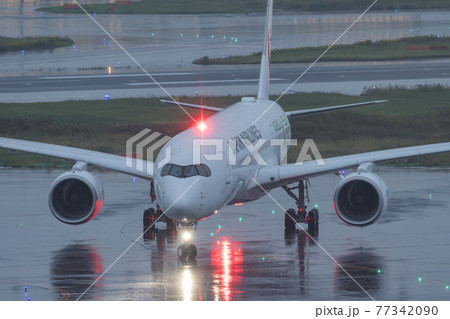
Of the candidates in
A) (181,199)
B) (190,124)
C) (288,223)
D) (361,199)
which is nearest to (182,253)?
(181,199)

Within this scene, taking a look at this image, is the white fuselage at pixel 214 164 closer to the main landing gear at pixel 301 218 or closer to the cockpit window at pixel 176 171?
the cockpit window at pixel 176 171

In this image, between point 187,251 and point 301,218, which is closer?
point 187,251

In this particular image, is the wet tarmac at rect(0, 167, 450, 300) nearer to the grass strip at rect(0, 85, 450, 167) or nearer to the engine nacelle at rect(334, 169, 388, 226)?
the engine nacelle at rect(334, 169, 388, 226)

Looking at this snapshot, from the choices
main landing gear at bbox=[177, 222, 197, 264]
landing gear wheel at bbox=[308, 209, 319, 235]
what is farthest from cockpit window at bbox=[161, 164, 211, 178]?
landing gear wheel at bbox=[308, 209, 319, 235]

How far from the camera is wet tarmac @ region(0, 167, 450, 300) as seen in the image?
85.0 ft

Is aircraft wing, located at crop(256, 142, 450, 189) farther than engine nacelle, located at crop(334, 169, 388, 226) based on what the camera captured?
Yes


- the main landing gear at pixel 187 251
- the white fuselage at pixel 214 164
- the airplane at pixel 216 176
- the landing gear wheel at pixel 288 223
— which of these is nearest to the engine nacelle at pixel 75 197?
the airplane at pixel 216 176

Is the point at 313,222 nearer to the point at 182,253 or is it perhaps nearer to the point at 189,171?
Result: the point at 182,253

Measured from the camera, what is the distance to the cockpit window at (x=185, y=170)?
2856cm

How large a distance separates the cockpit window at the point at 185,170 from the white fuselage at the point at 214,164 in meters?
0.06

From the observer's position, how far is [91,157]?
3438cm

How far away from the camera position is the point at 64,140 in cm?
5512

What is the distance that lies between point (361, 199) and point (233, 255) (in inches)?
181

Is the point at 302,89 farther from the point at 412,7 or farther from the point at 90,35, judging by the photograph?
the point at 412,7
